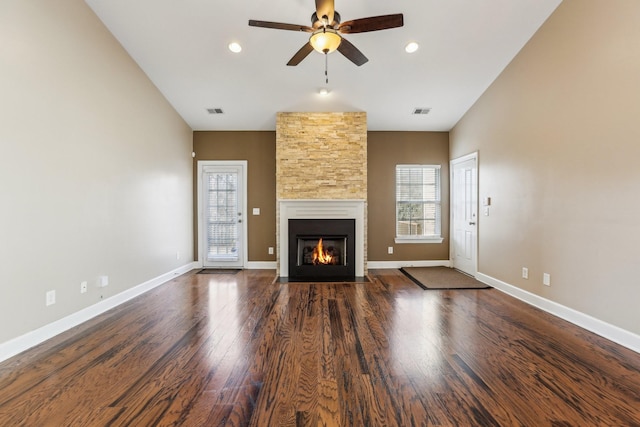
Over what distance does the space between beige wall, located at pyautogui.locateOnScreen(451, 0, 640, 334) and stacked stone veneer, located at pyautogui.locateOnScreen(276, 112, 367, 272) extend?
82.5 inches

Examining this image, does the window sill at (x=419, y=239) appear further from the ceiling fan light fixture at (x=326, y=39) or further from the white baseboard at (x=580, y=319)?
the ceiling fan light fixture at (x=326, y=39)

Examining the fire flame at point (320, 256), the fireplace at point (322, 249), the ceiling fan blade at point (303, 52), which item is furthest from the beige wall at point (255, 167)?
the ceiling fan blade at point (303, 52)

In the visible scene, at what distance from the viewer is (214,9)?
3.17 m

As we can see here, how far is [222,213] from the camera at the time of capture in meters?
5.67

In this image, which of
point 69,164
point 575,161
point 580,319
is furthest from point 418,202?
point 69,164

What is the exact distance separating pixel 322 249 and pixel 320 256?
0.43 ft

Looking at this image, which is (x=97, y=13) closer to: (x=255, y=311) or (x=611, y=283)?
(x=255, y=311)

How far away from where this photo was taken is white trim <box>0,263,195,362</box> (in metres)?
2.30

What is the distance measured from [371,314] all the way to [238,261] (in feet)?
10.7

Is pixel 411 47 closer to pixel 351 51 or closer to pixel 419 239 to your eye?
pixel 351 51

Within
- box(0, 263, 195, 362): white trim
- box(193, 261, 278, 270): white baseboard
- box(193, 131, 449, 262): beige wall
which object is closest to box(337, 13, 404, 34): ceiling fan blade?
box(193, 131, 449, 262): beige wall

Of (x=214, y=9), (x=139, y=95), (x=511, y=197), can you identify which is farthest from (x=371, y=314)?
(x=139, y=95)

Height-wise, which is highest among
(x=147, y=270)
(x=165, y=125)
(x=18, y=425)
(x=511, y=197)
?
(x=165, y=125)

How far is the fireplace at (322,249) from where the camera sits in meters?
4.82
